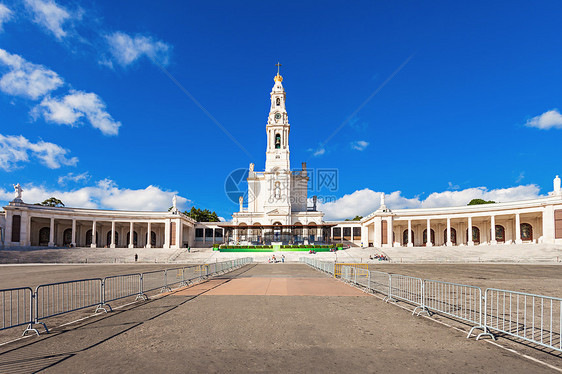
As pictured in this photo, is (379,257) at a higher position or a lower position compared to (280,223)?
lower

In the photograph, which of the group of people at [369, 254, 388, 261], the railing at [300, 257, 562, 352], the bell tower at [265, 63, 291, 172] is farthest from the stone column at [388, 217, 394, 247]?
the railing at [300, 257, 562, 352]

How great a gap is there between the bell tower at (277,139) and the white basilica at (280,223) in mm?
232

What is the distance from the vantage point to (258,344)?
23.3 feet

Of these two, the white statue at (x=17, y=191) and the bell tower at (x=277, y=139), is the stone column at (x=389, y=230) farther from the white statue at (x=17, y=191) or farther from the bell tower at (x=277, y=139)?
the white statue at (x=17, y=191)

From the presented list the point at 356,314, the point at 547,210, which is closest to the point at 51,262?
the point at 356,314

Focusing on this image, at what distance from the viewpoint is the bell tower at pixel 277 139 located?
81156 millimetres

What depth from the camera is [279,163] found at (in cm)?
8106

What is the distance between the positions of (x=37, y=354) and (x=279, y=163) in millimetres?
75183

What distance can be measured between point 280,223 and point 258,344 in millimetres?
67001

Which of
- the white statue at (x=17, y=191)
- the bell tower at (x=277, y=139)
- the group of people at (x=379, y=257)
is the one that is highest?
the bell tower at (x=277, y=139)

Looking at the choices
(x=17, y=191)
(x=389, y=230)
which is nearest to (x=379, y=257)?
(x=389, y=230)

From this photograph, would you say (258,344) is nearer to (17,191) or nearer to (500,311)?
(500,311)

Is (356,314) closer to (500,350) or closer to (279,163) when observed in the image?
(500,350)

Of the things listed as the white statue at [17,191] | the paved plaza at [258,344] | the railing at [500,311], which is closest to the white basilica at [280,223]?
the white statue at [17,191]
